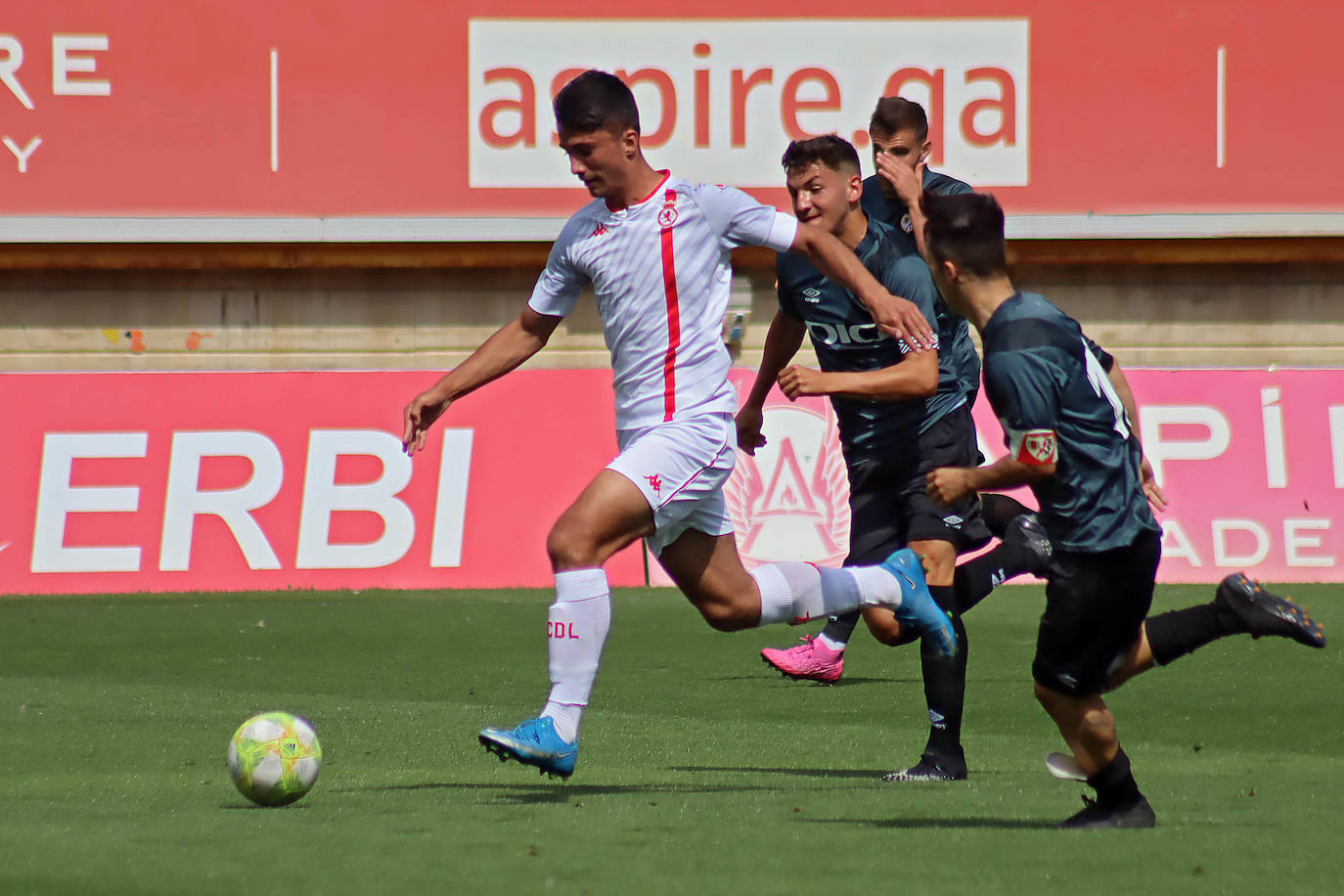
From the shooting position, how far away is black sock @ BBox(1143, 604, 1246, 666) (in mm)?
5043

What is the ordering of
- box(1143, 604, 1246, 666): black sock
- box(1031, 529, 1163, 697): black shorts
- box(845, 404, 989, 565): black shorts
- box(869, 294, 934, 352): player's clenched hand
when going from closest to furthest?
box(1031, 529, 1163, 697): black shorts, box(1143, 604, 1246, 666): black sock, box(869, 294, 934, 352): player's clenched hand, box(845, 404, 989, 565): black shorts

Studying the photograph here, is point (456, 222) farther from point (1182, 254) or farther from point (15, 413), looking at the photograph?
point (1182, 254)

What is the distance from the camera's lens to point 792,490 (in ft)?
50.5

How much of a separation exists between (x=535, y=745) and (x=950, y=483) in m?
1.44

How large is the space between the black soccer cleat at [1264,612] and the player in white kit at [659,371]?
1.16 m

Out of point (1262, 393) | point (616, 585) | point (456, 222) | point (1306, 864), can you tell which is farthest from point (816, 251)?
point (456, 222)

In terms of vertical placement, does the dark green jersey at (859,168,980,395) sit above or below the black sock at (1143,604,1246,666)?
above

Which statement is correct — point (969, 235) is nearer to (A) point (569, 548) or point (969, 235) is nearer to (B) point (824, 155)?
(A) point (569, 548)

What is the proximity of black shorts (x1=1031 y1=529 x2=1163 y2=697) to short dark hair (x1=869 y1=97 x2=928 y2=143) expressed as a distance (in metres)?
2.44

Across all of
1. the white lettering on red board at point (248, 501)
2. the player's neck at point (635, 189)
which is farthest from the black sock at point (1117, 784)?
the white lettering on red board at point (248, 501)

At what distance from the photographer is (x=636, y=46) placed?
715 inches

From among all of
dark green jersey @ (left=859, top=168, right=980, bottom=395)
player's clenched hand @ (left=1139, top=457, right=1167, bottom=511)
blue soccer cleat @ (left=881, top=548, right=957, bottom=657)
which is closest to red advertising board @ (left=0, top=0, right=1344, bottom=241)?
dark green jersey @ (left=859, top=168, right=980, bottom=395)

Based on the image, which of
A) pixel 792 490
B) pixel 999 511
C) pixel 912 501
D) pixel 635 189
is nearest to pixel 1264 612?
pixel 912 501

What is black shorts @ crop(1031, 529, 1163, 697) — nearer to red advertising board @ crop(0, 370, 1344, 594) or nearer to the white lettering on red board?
red advertising board @ crop(0, 370, 1344, 594)
